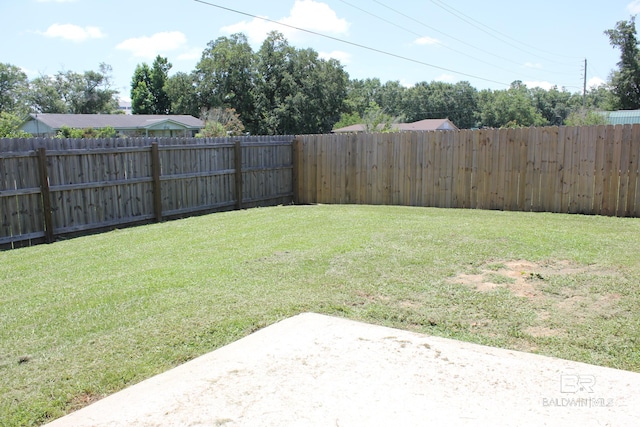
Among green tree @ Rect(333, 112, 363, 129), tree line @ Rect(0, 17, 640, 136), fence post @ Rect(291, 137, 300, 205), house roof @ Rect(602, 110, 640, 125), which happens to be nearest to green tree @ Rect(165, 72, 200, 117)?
tree line @ Rect(0, 17, 640, 136)

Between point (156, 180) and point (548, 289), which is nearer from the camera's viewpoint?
point (548, 289)

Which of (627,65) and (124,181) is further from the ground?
(627,65)

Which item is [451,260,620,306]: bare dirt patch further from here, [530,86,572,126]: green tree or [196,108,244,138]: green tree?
[530,86,572,126]: green tree

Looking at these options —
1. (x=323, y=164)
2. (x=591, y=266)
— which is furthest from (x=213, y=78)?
(x=591, y=266)

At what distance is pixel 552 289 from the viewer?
509 centimetres

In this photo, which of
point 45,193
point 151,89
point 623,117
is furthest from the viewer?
point 151,89

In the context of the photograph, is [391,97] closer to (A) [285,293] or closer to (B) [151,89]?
(B) [151,89]

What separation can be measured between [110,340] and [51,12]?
60.0 feet

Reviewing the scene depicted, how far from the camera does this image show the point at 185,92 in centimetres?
4878

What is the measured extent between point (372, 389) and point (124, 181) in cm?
840

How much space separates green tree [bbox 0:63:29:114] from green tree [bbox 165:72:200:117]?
17.2m

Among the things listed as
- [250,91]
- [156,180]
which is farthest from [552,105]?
[156,180]

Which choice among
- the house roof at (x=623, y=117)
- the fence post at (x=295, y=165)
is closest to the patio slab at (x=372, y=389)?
the fence post at (x=295, y=165)

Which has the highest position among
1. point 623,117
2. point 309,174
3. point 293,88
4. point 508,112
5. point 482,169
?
point 293,88
